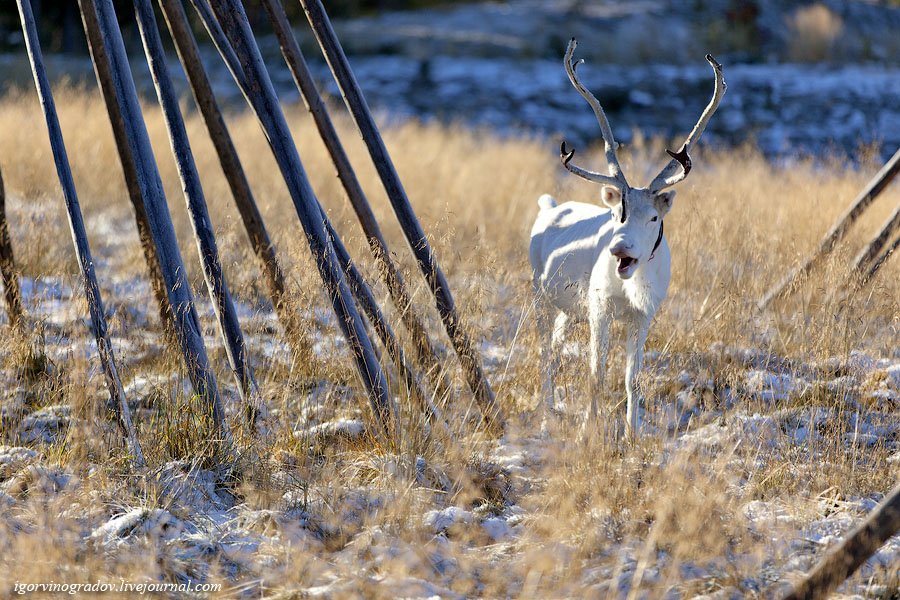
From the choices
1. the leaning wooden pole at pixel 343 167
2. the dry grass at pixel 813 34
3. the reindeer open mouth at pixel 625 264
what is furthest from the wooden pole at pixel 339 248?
the dry grass at pixel 813 34

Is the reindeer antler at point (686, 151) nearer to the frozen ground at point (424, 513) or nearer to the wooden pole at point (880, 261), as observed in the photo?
the frozen ground at point (424, 513)

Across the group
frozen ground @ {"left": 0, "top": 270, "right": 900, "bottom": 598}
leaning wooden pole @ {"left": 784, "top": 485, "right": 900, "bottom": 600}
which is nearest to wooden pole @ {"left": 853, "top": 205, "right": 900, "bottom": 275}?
frozen ground @ {"left": 0, "top": 270, "right": 900, "bottom": 598}

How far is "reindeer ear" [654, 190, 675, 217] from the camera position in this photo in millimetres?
4062

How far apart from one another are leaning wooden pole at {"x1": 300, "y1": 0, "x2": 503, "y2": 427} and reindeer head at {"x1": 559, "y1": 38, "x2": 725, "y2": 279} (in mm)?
824

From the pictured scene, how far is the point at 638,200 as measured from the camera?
4.04 metres

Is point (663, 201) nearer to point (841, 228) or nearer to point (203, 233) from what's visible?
point (203, 233)

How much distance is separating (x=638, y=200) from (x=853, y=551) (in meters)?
1.94

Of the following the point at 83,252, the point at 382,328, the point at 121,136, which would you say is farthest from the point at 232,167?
the point at 382,328

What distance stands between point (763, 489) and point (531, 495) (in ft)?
3.19

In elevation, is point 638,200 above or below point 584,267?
above

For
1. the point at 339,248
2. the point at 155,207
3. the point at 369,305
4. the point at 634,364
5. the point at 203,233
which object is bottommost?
the point at 634,364

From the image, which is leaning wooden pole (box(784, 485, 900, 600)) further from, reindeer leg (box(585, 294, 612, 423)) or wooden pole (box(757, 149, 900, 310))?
wooden pole (box(757, 149, 900, 310))

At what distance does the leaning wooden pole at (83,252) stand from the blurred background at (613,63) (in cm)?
868

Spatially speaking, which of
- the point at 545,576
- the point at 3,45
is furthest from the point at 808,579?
the point at 3,45
